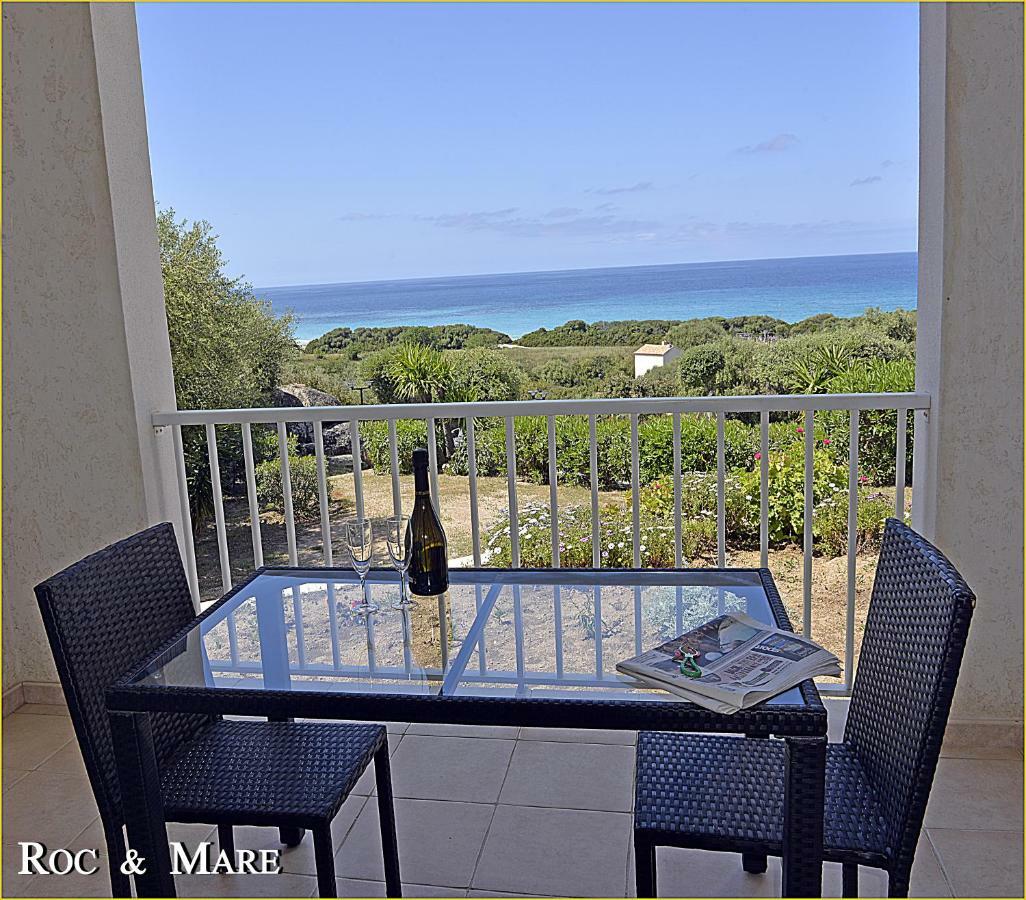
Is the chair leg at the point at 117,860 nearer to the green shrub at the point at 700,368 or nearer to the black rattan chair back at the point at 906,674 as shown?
the black rattan chair back at the point at 906,674

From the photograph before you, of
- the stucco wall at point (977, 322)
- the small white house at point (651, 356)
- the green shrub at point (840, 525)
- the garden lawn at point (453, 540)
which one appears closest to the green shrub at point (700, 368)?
the small white house at point (651, 356)

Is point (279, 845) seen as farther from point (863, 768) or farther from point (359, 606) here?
point (863, 768)

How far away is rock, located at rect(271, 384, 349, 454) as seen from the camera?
8.82 metres

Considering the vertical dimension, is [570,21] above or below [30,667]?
above

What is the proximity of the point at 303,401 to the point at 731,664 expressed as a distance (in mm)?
9675

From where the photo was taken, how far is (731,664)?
155 centimetres

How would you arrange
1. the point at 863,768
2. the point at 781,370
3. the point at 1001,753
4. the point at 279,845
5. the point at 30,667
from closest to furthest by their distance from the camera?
1. the point at 863,768
2. the point at 279,845
3. the point at 1001,753
4. the point at 30,667
5. the point at 781,370

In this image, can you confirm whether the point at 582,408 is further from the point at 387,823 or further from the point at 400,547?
the point at 387,823

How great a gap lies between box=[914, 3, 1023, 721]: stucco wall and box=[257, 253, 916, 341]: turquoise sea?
13.0 metres

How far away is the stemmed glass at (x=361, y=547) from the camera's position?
1.94 metres

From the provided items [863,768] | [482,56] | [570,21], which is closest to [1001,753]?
[863,768]

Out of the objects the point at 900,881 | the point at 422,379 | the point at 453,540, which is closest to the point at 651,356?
the point at 422,379

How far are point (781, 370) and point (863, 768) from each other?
36.3ft

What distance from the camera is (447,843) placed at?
91.4 inches
